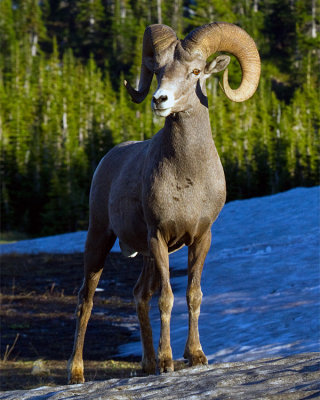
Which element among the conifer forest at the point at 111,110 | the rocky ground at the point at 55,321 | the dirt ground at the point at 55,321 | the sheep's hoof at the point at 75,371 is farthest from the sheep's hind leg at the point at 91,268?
the conifer forest at the point at 111,110

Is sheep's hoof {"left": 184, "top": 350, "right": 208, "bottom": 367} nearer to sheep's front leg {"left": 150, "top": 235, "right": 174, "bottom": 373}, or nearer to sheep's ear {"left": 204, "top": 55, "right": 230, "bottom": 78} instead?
sheep's front leg {"left": 150, "top": 235, "right": 174, "bottom": 373}

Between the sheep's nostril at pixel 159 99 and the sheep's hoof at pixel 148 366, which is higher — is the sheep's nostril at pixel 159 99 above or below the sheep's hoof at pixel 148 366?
above

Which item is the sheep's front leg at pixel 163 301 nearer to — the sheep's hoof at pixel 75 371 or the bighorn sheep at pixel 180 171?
the bighorn sheep at pixel 180 171

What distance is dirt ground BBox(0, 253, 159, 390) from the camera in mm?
10641

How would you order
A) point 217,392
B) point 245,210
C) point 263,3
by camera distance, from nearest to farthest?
point 217,392, point 245,210, point 263,3

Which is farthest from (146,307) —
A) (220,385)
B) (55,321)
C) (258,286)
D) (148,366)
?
(258,286)

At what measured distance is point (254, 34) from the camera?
350 feet

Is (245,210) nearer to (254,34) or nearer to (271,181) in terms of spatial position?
(271,181)

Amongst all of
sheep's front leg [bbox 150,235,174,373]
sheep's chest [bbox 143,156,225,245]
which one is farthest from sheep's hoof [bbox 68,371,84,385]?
sheep's chest [bbox 143,156,225,245]

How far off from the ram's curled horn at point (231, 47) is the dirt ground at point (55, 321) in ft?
13.2

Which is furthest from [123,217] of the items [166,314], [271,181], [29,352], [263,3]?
[263,3]

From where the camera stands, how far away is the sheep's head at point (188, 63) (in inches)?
259

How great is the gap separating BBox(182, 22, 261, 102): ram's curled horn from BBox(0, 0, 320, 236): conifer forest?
45.2m

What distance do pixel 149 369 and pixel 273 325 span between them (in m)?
5.08
